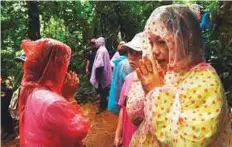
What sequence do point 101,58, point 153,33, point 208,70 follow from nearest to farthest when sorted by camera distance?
point 208,70
point 153,33
point 101,58

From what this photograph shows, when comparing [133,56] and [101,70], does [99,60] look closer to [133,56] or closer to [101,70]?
[101,70]

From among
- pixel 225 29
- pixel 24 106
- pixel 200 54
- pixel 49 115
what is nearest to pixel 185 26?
pixel 200 54

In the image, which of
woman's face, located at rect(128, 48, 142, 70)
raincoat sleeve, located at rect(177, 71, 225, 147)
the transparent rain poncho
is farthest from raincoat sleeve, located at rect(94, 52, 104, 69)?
raincoat sleeve, located at rect(177, 71, 225, 147)

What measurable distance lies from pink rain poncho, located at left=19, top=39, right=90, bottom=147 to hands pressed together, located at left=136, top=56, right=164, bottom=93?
0.72 metres

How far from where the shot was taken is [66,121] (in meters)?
2.52

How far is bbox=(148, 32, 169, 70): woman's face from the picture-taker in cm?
199

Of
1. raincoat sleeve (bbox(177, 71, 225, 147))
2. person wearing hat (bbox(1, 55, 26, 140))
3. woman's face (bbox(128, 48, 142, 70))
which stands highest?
raincoat sleeve (bbox(177, 71, 225, 147))

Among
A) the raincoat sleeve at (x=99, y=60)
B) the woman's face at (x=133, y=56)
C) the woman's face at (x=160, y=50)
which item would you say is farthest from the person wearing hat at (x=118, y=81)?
the raincoat sleeve at (x=99, y=60)

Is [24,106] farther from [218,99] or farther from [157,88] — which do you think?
[218,99]

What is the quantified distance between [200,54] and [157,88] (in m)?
0.25

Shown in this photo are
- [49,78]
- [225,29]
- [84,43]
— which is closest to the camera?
[49,78]

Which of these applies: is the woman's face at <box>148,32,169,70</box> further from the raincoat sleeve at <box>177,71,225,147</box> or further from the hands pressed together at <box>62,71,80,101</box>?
the hands pressed together at <box>62,71,80,101</box>

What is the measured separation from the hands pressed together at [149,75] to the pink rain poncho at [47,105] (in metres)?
0.72

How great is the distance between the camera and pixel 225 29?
6.61m
